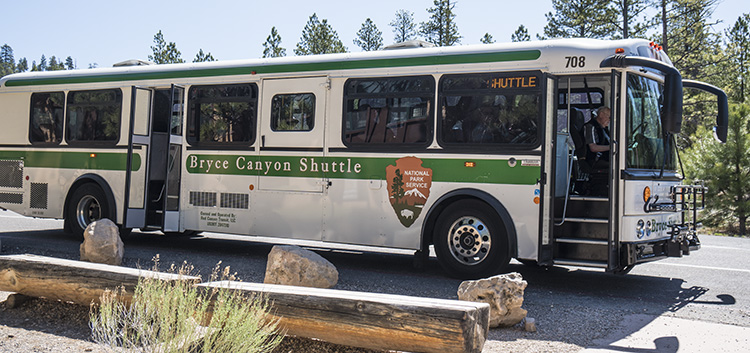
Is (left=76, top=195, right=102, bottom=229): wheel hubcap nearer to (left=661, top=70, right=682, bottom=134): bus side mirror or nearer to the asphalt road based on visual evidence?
the asphalt road

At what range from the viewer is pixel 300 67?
9750 millimetres

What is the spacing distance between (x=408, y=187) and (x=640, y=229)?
2.82 meters

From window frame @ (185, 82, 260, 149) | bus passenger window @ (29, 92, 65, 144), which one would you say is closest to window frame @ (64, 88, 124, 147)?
bus passenger window @ (29, 92, 65, 144)

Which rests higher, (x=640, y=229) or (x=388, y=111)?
(x=388, y=111)

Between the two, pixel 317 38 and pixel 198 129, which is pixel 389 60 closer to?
pixel 198 129

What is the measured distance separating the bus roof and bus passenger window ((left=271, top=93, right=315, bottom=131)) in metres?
0.38

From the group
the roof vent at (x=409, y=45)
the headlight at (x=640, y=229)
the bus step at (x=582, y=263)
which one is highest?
the roof vent at (x=409, y=45)

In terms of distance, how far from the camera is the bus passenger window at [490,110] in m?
8.12

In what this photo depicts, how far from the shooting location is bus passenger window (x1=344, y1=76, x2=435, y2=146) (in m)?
8.80

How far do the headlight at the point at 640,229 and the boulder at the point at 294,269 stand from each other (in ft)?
11.6

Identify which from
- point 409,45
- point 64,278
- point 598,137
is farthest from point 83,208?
point 598,137

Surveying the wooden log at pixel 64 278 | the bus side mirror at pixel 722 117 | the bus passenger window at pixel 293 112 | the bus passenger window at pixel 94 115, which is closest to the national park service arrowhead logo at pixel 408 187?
the bus passenger window at pixel 293 112

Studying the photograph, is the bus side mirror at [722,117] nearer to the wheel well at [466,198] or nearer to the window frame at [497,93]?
the window frame at [497,93]

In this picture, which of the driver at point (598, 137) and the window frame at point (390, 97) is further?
the window frame at point (390, 97)
